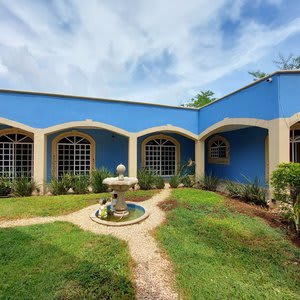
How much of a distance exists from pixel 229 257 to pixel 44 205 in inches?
252

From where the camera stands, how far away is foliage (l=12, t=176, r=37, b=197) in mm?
8438

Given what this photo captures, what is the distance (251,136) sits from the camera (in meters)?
10.3

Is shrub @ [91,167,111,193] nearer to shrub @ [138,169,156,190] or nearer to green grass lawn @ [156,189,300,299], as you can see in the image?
shrub @ [138,169,156,190]

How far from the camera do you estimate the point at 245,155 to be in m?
10.7

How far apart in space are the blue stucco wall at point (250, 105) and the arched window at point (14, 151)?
10.1 meters

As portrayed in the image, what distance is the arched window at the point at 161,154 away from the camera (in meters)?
12.9

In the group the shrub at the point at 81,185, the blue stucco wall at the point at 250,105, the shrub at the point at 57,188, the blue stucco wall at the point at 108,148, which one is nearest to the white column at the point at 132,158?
the blue stucco wall at the point at 108,148

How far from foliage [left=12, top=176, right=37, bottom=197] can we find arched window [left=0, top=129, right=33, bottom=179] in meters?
1.80

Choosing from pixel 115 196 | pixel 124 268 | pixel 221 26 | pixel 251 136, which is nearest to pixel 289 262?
pixel 124 268

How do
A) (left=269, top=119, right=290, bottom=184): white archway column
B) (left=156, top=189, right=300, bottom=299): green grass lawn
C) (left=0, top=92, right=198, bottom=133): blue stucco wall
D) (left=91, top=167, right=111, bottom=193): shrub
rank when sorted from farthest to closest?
1. (left=91, top=167, right=111, bottom=193): shrub
2. (left=0, top=92, right=198, bottom=133): blue stucco wall
3. (left=269, top=119, right=290, bottom=184): white archway column
4. (left=156, top=189, right=300, bottom=299): green grass lawn

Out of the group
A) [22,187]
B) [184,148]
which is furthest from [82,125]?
[184,148]

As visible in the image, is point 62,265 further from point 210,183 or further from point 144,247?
point 210,183

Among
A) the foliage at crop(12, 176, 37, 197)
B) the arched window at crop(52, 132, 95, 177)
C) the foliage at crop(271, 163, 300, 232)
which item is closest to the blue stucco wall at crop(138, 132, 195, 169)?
the arched window at crop(52, 132, 95, 177)

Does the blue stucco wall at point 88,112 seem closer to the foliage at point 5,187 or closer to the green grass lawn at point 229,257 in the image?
the foliage at point 5,187
